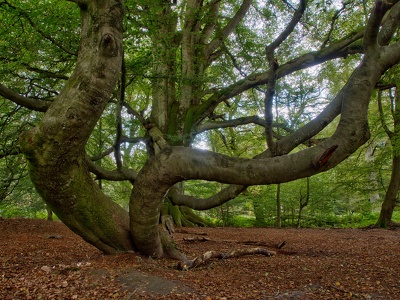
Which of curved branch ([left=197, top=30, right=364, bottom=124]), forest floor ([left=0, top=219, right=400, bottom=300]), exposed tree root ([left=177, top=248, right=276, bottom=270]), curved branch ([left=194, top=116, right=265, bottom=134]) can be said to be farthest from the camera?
curved branch ([left=194, top=116, right=265, bottom=134])

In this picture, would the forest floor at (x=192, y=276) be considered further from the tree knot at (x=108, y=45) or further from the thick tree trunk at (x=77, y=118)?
the tree knot at (x=108, y=45)

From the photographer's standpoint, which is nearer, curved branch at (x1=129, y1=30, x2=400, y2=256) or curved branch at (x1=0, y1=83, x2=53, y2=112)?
curved branch at (x1=129, y1=30, x2=400, y2=256)

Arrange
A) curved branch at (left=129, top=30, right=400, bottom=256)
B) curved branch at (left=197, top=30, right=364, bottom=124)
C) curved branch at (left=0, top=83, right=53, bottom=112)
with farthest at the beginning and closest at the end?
curved branch at (left=197, top=30, right=364, bottom=124), curved branch at (left=0, top=83, right=53, bottom=112), curved branch at (left=129, top=30, right=400, bottom=256)

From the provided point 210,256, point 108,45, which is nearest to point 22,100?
point 108,45

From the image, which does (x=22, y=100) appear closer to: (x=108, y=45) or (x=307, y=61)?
(x=108, y=45)

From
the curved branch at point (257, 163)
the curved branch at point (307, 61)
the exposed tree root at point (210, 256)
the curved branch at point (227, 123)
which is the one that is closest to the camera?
the curved branch at point (257, 163)

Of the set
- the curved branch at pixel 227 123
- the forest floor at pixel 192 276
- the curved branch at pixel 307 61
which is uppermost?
the curved branch at pixel 307 61

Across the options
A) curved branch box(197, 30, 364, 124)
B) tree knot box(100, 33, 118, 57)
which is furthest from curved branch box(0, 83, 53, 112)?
curved branch box(197, 30, 364, 124)

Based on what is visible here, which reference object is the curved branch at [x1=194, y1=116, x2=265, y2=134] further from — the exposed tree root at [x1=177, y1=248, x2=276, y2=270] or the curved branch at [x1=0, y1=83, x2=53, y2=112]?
the curved branch at [x1=0, y1=83, x2=53, y2=112]

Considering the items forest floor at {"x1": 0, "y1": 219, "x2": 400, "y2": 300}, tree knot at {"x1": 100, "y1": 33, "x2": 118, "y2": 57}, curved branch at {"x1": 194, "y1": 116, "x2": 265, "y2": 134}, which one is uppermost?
curved branch at {"x1": 194, "y1": 116, "x2": 265, "y2": 134}

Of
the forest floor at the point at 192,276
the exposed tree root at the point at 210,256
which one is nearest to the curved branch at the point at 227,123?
the exposed tree root at the point at 210,256

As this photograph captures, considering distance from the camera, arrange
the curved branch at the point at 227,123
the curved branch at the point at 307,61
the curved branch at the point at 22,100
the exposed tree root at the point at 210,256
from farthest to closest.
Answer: the curved branch at the point at 227,123 < the curved branch at the point at 307,61 < the curved branch at the point at 22,100 < the exposed tree root at the point at 210,256

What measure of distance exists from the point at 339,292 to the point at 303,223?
1360 cm

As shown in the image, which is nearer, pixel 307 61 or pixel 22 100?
pixel 22 100
